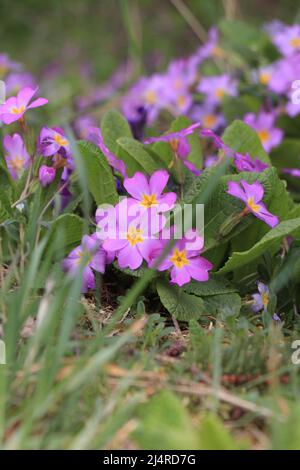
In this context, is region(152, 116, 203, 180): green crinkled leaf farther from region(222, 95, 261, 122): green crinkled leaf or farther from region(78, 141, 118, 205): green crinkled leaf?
region(222, 95, 261, 122): green crinkled leaf

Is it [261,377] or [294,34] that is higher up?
[294,34]

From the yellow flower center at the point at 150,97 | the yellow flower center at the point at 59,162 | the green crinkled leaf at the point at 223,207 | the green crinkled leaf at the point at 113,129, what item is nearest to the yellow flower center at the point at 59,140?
the yellow flower center at the point at 59,162

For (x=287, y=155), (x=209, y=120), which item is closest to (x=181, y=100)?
(x=209, y=120)

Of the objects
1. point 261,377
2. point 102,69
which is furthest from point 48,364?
point 102,69

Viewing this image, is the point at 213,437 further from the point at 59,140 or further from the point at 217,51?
the point at 217,51

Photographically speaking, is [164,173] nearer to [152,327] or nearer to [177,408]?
[152,327]

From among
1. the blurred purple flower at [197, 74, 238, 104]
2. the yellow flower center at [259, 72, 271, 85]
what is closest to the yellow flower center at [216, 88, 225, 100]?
the blurred purple flower at [197, 74, 238, 104]
